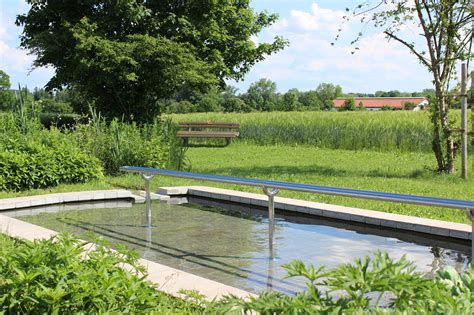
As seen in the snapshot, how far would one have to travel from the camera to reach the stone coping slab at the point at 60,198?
27.0 ft

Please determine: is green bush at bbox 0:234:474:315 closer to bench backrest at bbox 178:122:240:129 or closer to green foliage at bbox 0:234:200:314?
green foliage at bbox 0:234:200:314

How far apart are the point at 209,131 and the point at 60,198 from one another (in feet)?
49.7

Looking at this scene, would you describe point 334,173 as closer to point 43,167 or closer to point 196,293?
point 43,167

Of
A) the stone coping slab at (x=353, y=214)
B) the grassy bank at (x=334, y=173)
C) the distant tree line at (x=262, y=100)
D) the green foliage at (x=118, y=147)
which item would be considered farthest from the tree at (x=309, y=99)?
the stone coping slab at (x=353, y=214)

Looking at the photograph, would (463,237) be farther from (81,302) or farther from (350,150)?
(350,150)

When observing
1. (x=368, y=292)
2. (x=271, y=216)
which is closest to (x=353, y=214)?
(x=271, y=216)

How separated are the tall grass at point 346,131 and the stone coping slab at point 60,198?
11.6 metres

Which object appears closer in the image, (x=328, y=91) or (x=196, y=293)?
(x=196, y=293)

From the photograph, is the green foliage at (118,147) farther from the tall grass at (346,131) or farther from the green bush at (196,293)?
the tall grass at (346,131)

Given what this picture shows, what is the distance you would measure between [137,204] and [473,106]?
22.9ft

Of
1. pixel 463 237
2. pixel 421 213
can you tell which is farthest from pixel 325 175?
pixel 463 237

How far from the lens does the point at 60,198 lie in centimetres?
864

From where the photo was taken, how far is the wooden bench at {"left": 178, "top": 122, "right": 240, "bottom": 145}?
21609 millimetres

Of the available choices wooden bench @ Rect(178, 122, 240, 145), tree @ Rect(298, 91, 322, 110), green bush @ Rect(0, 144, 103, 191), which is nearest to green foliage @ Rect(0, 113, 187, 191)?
green bush @ Rect(0, 144, 103, 191)
